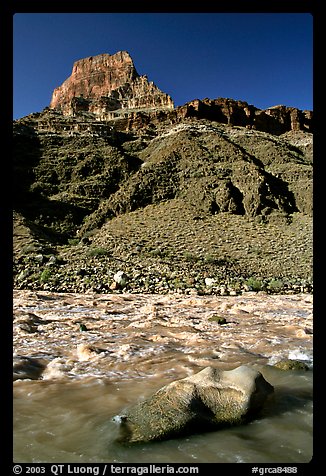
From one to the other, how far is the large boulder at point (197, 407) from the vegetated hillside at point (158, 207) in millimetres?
8769

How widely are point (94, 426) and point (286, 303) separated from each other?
792 centimetres

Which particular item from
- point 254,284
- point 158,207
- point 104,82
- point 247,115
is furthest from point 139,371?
point 104,82

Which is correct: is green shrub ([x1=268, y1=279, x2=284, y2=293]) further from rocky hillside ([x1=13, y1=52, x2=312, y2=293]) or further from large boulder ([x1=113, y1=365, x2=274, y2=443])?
large boulder ([x1=113, y1=365, x2=274, y2=443])

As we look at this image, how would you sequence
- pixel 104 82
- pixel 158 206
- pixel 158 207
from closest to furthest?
pixel 158 207, pixel 158 206, pixel 104 82

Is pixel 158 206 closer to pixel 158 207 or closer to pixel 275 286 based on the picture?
pixel 158 207

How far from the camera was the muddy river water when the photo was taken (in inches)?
89.7

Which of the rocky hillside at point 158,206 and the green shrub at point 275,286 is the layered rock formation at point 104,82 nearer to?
the rocky hillside at point 158,206

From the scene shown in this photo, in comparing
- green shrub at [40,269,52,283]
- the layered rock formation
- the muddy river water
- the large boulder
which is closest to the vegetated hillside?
green shrub at [40,269,52,283]

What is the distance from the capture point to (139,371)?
12.9ft

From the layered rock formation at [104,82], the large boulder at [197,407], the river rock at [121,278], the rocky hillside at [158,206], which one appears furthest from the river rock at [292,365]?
the layered rock formation at [104,82]

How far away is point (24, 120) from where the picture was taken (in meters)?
41.9

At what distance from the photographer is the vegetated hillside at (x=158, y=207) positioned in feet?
45.5

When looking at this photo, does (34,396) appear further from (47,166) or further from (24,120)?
(24,120)

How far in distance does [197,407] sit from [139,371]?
145 centimetres
